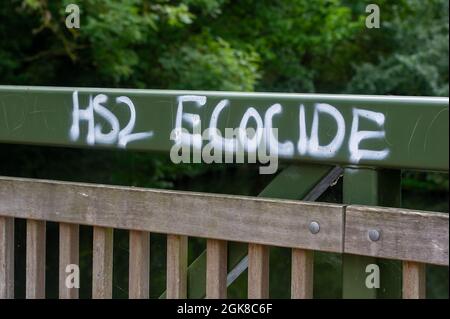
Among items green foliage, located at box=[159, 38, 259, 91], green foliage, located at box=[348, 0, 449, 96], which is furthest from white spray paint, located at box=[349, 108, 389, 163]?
green foliage, located at box=[348, 0, 449, 96]

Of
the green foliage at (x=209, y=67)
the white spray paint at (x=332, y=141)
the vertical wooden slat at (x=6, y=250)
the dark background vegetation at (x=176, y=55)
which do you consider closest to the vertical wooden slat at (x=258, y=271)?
the white spray paint at (x=332, y=141)

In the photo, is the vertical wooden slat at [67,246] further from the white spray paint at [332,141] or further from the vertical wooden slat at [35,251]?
the white spray paint at [332,141]

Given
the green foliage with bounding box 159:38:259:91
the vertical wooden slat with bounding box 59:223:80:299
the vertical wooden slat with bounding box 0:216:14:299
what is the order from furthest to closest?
the green foliage with bounding box 159:38:259:91 → the vertical wooden slat with bounding box 0:216:14:299 → the vertical wooden slat with bounding box 59:223:80:299

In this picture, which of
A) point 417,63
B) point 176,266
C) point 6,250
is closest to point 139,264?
point 176,266

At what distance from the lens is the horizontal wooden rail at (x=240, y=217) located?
1790 millimetres

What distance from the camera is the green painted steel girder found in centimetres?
175

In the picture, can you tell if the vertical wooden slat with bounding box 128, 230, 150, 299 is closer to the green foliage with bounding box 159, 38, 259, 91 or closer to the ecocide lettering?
the ecocide lettering

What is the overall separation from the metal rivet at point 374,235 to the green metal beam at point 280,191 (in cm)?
21

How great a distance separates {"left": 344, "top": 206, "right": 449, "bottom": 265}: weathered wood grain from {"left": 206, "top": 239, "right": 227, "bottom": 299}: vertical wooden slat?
360mm

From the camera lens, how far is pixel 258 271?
2.02 metres

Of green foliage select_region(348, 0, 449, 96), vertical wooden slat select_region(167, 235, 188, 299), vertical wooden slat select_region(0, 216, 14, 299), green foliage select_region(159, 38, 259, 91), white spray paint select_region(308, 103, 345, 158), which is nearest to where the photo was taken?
white spray paint select_region(308, 103, 345, 158)

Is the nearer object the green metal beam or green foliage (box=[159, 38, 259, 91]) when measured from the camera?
the green metal beam
